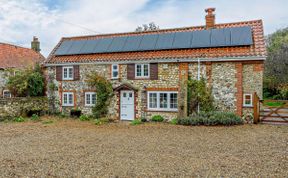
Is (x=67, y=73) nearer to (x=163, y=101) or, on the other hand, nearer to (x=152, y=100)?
(x=152, y=100)

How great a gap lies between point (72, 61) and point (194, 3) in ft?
A: 35.9

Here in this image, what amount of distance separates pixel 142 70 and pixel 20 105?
32.9ft

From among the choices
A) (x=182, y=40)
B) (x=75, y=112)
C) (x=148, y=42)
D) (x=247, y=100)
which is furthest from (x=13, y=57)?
(x=247, y=100)

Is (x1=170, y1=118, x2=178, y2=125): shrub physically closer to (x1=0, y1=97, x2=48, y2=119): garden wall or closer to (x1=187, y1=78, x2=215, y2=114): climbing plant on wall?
(x1=187, y1=78, x2=215, y2=114): climbing plant on wall

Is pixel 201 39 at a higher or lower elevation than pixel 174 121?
higher

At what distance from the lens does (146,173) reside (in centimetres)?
593

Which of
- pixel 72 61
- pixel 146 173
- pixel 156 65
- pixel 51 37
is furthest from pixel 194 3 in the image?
pixel 51 37

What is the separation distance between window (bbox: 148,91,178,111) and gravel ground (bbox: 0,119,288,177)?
306cm

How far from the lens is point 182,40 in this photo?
1664 cm

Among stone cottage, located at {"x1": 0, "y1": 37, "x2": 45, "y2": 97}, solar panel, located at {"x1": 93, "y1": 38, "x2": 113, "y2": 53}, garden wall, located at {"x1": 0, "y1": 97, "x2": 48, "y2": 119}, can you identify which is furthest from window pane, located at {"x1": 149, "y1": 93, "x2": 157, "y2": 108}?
stone cottage, located at {"x1": 0, "y1": 37, "x2": 45, "y2": 97}

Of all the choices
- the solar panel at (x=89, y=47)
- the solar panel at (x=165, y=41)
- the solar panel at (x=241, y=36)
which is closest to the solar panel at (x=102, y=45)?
the solar panel at (x=89, y=47)

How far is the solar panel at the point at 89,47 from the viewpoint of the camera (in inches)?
735

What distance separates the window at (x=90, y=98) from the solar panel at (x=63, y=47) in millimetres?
4824

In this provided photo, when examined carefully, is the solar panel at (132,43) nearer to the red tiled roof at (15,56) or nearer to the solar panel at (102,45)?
the solar panel at (102,45)
